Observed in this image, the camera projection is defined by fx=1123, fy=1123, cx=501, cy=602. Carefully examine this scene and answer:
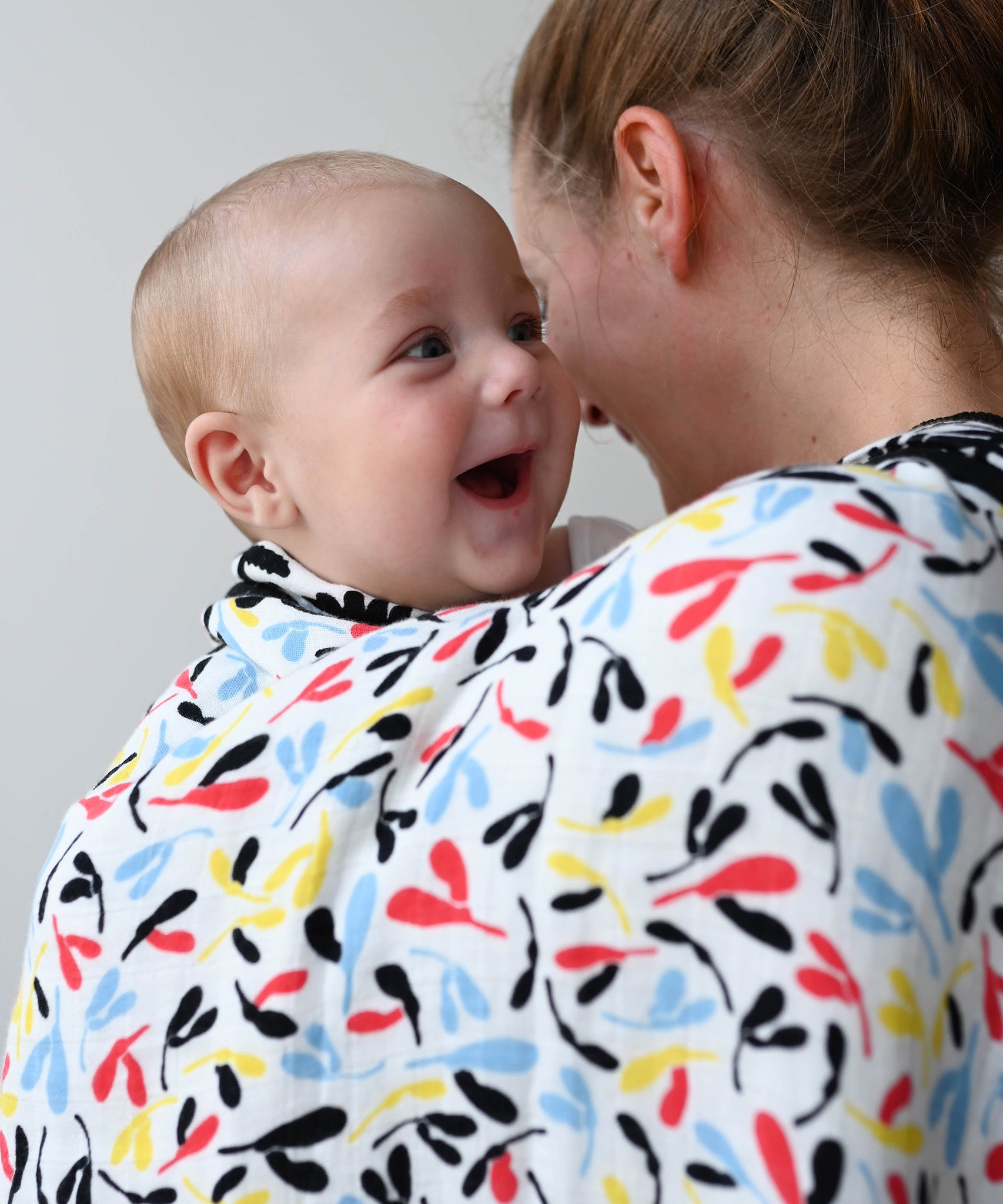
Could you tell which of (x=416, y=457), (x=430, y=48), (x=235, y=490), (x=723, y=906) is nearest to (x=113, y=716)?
(x=235, y=490)

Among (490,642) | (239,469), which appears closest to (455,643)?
(490,642)

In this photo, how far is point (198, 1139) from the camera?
612mm

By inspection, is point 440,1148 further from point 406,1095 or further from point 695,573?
point 695,573

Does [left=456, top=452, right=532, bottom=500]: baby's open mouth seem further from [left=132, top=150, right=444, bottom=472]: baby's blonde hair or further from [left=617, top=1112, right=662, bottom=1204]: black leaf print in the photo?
[left=617, top=1112, right=662, bottom=1204]: black leaf print

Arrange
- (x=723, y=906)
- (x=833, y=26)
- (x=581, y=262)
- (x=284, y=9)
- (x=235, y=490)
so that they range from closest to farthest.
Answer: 1. (x=723, y=906)
2. (x=833, y=26)
3. (x=235, y=490)
4. (x=581, y=262)
5. (x=284, y=9)

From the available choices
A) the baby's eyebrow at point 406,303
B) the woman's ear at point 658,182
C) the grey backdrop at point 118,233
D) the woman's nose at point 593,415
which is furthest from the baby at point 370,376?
the grey backdrop at point 118,233

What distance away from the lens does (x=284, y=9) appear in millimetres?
1706

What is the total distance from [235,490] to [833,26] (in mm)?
651

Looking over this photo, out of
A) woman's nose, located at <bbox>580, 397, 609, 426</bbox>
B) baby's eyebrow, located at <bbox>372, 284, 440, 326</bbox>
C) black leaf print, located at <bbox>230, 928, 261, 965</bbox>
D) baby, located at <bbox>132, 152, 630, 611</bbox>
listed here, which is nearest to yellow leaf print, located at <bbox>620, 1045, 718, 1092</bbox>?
black leaf print, located at <bbox>230, 928, 261, 965</bbox>

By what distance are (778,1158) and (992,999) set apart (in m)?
0.13

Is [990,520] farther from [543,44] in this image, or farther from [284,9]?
[284,9]

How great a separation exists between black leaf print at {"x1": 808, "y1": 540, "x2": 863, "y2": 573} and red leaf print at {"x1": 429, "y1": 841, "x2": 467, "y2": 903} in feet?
0.77

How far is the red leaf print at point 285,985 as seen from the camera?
1.94 feet

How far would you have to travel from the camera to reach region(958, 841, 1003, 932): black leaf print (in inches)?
20.5
